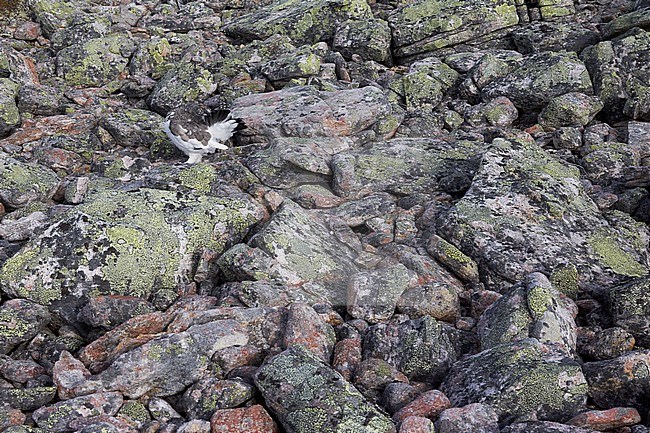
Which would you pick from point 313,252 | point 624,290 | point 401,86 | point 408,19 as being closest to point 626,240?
point 624,290

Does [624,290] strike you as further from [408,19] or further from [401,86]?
[408,19]

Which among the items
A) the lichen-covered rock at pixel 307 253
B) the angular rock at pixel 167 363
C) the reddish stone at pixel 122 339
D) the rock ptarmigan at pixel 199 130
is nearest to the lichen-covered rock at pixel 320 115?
the rock ptarmigan at pixel 199 130

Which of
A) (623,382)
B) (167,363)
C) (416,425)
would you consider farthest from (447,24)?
(416,425)

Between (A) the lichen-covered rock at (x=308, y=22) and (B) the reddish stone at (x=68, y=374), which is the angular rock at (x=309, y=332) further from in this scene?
(A) the lichen-covered rock at (x=308, y=22)

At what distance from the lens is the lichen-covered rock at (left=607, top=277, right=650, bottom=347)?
26.8 ft

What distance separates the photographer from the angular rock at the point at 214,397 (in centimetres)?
733

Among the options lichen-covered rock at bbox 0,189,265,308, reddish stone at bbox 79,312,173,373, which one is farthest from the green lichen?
reddish stone at bbox 79,312,173,373

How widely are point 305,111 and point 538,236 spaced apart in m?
5.89

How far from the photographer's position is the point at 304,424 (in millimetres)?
6660

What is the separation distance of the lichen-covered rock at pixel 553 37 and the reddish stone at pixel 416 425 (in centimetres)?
1308

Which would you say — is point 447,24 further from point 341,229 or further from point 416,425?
point 416,425

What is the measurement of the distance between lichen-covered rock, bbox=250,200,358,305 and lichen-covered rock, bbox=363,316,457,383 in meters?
1.33

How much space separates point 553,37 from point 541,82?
2.89 metres

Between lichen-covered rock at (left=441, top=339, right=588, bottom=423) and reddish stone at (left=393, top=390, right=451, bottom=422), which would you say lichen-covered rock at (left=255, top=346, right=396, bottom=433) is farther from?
lichen-covered rock at (left=441, top=339, right=588, bottom=423)
